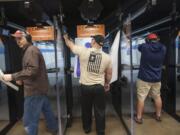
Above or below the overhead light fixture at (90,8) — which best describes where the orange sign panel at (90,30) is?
below

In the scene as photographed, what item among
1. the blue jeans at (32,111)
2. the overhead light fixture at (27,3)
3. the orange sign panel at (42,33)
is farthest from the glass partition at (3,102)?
the overhead light fixture at (27,3)

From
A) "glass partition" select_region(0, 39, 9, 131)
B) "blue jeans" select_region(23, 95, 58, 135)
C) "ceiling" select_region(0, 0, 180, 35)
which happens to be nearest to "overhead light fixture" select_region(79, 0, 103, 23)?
"ceiling" select_region(0, 0, 180, 35)

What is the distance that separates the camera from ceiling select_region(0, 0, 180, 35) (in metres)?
3.66

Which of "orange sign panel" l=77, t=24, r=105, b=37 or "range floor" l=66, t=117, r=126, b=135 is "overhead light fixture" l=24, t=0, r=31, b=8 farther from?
"range floor" l=66, t=117, r=126, b=135

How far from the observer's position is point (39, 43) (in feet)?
14.3

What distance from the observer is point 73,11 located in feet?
17.2

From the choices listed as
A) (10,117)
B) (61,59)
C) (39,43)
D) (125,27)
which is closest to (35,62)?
(61,59)

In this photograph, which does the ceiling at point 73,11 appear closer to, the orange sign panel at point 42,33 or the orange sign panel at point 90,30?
the orange sign panel at point 42,33

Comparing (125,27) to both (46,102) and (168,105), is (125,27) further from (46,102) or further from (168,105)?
(168,105)

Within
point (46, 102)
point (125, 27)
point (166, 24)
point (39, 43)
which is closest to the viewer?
point (46, 102)

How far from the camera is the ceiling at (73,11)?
3.66 m

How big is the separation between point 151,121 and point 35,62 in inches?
95.6

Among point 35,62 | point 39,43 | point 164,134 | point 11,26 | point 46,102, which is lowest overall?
point 164,134

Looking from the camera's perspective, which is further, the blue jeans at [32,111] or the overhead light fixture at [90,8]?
the overhead light fixture at [90,8]
